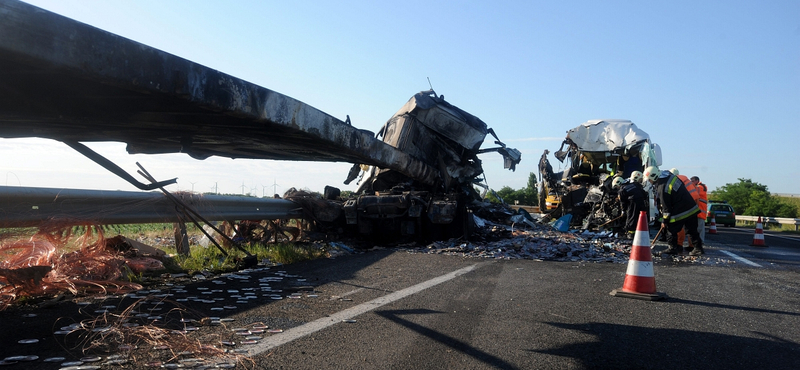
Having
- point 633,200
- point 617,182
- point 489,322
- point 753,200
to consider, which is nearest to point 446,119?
point 633,200

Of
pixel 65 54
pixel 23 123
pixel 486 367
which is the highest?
pixel 65 54

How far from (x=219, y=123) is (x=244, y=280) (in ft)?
7.65

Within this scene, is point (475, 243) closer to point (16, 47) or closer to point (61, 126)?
point (61, 126)

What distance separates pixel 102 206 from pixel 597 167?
46.4 feet

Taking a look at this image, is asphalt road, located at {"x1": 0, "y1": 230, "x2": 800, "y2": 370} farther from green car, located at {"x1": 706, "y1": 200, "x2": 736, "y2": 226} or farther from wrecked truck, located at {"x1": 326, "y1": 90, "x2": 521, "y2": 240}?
green car, located at {"x1": 706, "y1": 200, "x2": 736, "y2": 226}

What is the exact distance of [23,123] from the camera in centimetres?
291

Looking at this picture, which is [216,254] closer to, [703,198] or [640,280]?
[640,280]

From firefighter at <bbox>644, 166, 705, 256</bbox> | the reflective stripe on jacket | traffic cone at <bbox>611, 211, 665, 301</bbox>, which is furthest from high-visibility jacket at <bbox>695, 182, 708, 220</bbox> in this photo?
traffic cone at <bbox>611, 211, 665, 301</bbox>

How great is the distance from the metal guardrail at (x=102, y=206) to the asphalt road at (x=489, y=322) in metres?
1.08

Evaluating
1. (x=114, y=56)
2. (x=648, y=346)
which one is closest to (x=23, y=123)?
(x=114, y=56)

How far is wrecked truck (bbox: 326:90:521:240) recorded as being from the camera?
9.11 m

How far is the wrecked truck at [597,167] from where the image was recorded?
13125 mm

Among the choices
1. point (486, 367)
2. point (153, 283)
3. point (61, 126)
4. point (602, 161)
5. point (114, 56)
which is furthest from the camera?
point (602, 161)

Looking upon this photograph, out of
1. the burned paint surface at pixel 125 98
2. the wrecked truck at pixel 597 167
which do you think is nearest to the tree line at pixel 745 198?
the wrecked truck at pixel 597 167
